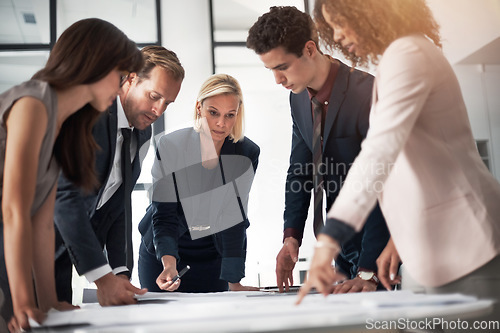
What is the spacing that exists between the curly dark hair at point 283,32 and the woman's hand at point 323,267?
27.3 inches

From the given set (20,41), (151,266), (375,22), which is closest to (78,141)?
(375,22)

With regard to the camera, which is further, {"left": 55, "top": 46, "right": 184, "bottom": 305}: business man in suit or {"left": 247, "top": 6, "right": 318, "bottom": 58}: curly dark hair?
{"left": 247, "top": 6, "right": 318, "bottom": 58}: curly dark hair

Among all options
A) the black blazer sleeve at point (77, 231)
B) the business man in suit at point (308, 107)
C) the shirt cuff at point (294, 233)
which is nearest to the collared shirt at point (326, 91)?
the business man in suit at point (308, 107)

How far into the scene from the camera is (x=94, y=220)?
1194mm

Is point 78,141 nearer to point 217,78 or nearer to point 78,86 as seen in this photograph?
point 78,86

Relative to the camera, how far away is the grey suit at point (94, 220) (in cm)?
92

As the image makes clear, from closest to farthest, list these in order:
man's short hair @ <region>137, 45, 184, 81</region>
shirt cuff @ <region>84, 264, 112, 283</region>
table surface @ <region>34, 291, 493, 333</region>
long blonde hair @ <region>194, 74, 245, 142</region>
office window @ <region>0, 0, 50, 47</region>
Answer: table surface @ <region>34, 291, 493, 333</region>
shirt cuff @ <region>84, 264, 112, 283</region>
man's short hair @ <region>137, 45, 184, 81</region>
long blonde hair @ <region>194, 74, 245, 142</region>
office window @ <region>0, 0, 50, 47</region>

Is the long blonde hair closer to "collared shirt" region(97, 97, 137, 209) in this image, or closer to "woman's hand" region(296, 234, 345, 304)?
"collared shirt" region(97, 97, 137, 209)

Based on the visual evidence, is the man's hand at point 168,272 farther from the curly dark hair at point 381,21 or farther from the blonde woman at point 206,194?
the curly dark hair at point 381,21

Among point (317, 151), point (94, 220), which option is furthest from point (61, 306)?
point (317, 151)

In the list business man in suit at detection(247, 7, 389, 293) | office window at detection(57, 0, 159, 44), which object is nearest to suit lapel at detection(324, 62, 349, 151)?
business man in suit at detection(247, 7, 389, 293)

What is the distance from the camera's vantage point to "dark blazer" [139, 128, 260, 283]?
1398 mm

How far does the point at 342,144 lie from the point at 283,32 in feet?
0.99

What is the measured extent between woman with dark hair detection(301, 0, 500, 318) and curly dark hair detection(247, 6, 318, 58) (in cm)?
44
